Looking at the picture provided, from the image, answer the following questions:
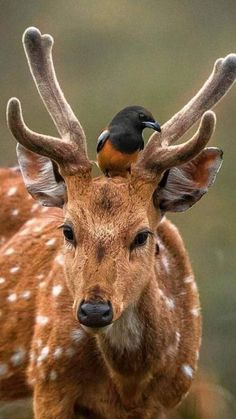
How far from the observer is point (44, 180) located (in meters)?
8.48

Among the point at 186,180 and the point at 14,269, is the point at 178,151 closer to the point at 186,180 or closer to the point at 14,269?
the point at 186,180

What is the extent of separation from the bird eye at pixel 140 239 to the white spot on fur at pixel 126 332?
0.43m

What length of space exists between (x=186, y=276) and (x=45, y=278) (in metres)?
0.89

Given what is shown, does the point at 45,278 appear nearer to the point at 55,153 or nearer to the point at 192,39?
the point at 55,153

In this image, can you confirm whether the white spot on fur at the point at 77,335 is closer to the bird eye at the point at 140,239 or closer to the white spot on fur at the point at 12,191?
the bird eye at the point at 140,239

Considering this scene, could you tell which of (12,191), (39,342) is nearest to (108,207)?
(39,342)

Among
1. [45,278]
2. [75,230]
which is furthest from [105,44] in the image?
[75,230]

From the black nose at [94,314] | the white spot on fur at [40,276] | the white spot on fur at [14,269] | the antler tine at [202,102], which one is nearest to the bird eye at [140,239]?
the black nose at [94,314]

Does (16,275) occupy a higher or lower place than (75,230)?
lower

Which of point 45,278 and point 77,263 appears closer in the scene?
point 77,263

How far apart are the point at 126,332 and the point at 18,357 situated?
1.30 m

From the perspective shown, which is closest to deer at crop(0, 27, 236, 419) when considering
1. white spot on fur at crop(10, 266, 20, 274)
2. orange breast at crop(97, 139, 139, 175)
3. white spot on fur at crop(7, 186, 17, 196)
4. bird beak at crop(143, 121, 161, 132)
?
white spot on fur at crop(10, 266, 20, 274)

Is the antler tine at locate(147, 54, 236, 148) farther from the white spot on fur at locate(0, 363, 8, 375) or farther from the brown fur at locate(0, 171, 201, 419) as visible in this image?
the white spot on fur at locate(0, 363, 8, 375)

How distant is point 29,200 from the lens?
10312 mm
